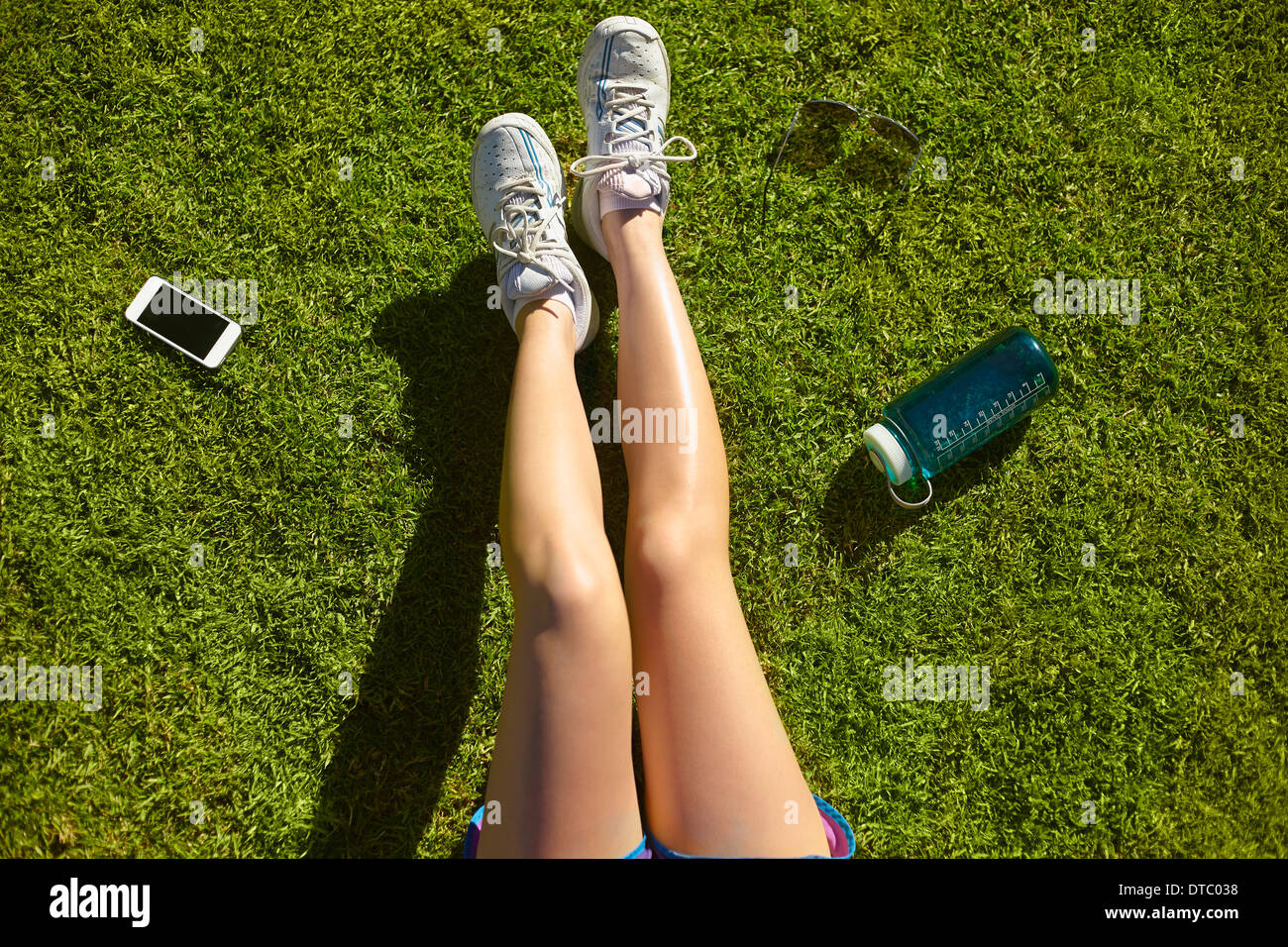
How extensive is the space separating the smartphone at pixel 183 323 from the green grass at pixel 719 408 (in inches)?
1.9

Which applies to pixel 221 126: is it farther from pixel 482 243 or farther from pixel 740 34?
pixel 740 34

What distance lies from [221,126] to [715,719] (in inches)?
89.5

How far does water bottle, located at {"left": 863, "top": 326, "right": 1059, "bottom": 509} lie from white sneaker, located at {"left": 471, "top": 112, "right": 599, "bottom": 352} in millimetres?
Answer: 926

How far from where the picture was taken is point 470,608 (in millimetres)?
2385

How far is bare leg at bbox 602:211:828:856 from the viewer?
5.74ft

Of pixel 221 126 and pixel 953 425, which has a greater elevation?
pixel 221 126

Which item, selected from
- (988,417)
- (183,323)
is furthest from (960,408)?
(183,323)

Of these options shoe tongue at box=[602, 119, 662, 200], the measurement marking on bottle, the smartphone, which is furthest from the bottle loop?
the smartphone

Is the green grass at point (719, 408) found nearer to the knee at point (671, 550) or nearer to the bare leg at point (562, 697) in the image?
the knee at point (671, 550)

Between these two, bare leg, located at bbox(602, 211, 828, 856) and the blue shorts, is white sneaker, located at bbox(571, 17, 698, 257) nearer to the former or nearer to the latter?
bare leg, located at bbox(602, 211, 828, 856)
